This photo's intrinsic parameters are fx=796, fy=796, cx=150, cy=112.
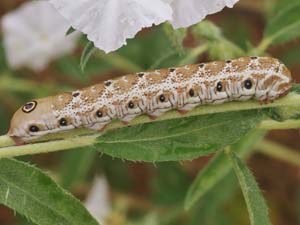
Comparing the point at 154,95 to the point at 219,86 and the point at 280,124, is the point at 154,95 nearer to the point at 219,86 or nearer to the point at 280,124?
the point at 219,86

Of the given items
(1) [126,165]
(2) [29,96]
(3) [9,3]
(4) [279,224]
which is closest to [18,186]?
(2) [29,96]

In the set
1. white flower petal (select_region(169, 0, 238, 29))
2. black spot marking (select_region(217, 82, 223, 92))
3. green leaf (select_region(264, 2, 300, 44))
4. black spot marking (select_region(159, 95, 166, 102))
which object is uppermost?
white flower petal (select_region(169, 0, 238, 29))

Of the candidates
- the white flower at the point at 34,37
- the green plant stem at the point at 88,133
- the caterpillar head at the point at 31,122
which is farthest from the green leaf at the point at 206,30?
the white flower at the point at 34,37

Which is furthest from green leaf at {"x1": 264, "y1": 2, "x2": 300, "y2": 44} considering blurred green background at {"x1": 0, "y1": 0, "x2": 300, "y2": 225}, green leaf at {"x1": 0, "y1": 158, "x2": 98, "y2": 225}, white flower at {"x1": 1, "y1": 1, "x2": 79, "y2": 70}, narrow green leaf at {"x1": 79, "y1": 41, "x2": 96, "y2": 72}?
white flower at {"x1": 1, "y1": 1, "x2": 79, "y2": 70}

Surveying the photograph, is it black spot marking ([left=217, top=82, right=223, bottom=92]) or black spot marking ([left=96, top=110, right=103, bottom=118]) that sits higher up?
black spot marking ([left=217, top=82, right=223, bottom=92])

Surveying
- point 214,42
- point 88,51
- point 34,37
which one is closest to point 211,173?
point 214,42

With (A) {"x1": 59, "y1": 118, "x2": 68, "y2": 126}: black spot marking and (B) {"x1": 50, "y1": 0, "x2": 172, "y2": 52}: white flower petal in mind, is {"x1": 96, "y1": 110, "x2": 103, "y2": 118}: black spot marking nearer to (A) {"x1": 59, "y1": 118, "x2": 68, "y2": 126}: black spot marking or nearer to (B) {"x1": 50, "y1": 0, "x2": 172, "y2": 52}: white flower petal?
(A) {"x1": 59, "y1": 118, "x2": 68, "y2": 126}: black spot marking

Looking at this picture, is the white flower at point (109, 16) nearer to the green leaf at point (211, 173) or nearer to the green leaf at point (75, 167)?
the green leaf at point (211, 173)

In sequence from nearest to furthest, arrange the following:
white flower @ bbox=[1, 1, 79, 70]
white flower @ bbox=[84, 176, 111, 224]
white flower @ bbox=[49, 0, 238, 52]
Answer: white flower @ bbox=[49, 0, 238, 52], white flower @ bbox=[84, 176, 111, 224], white flower @ bbox=[1, 1, 79, 70]
